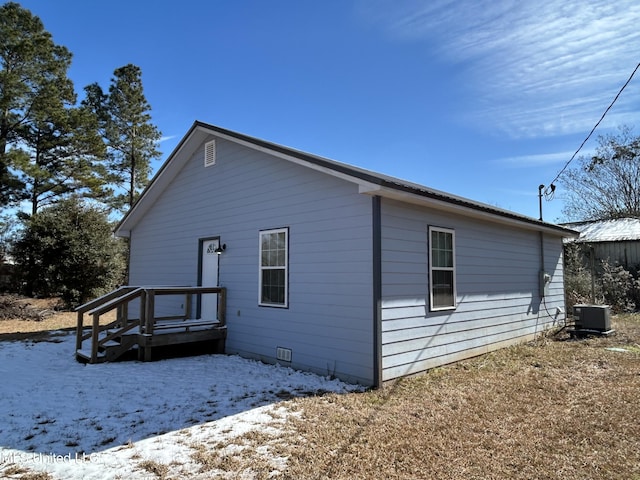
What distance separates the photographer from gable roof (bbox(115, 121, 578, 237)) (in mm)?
5500

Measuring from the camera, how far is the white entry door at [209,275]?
857 centimetres

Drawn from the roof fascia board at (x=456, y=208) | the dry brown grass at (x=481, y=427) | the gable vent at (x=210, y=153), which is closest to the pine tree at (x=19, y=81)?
the gable vent at (x=210, y=153)

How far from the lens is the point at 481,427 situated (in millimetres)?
4035

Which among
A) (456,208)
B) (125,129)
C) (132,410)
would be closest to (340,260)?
(456,208)

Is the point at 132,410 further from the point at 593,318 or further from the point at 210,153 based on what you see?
the point at 593,318

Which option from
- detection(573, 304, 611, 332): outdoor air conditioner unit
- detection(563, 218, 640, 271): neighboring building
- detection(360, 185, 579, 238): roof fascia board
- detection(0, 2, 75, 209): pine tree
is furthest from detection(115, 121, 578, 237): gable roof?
detection(0, 2, 75, 209): pine tree

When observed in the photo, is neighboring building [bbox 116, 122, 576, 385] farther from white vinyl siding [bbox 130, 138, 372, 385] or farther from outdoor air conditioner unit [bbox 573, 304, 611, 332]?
outdoor air conditioner unit [bbox 573, 304, 611, 332]

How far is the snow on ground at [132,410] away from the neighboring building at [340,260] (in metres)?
0.74

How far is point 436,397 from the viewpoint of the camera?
505cm

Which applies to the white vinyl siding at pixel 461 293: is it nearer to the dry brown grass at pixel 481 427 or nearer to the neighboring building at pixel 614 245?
the dry brown grass at pixel 481 427

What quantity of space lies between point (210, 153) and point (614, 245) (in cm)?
1661

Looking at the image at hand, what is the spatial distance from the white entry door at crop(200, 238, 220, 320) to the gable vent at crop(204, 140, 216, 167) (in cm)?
174

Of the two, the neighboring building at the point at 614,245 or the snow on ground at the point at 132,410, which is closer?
the snow on ground at the point at 132,410

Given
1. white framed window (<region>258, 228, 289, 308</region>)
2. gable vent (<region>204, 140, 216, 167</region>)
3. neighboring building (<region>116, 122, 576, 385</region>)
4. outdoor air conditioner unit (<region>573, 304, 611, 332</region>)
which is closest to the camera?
neighboring building (<region>116, 122, 576, 385</region>)
